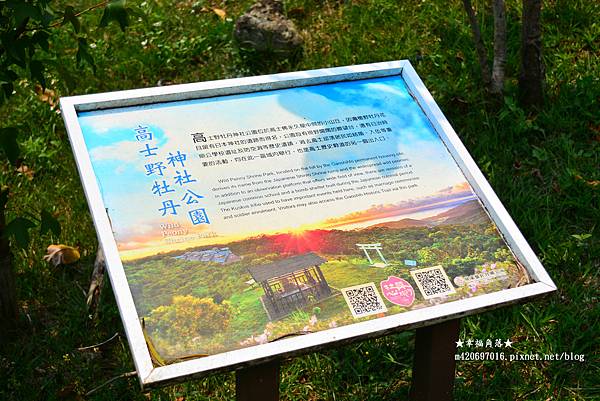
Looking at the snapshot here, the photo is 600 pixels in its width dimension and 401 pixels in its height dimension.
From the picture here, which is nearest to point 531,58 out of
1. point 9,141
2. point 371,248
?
point 371,248

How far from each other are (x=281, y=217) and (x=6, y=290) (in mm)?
1289

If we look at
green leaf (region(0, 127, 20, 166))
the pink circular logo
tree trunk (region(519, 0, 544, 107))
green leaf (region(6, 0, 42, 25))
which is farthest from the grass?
the pink circular logo

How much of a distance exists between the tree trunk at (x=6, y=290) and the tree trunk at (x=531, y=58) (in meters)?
2.42

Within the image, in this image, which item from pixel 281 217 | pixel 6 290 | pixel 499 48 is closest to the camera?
pixel 281 217

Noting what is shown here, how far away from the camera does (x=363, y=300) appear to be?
211 cm

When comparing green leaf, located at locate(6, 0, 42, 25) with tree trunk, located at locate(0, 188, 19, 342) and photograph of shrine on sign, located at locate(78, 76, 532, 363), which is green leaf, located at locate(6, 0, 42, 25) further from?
tree trunk, located at locate(0, 188, 19, 342)

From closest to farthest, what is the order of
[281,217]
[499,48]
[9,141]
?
[281,217]
[9,141]
[499,48]

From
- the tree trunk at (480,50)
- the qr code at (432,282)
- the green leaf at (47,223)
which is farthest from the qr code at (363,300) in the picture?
the tree trunk at (480,50)

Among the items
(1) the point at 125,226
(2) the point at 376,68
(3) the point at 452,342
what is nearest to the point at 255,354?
(1) the point at 125,226

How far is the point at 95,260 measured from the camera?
3.40 meters

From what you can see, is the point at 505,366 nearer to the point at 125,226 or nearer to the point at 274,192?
the point at 274,192

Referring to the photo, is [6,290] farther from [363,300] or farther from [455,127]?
[455,127]

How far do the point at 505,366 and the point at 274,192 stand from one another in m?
1.26

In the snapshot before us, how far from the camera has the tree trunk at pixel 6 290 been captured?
2.88 metres
